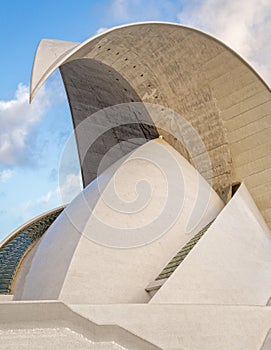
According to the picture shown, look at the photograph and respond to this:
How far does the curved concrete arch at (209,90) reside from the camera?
9.49 metres

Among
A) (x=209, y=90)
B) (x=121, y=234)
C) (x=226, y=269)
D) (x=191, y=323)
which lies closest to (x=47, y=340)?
(x=191, y=323)

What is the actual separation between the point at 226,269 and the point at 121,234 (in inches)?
70.4

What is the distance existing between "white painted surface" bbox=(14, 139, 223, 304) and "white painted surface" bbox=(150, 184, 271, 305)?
633mm

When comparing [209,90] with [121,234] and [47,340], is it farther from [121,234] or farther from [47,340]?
[47,340]

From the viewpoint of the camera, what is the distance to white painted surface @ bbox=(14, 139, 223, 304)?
24.9ft

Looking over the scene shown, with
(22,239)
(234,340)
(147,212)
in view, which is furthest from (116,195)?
(22,239)

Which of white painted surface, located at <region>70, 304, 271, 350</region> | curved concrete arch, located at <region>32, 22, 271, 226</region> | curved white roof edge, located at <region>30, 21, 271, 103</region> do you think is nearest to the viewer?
white painted surface, located at <region>70, 304, 271, 350</region>

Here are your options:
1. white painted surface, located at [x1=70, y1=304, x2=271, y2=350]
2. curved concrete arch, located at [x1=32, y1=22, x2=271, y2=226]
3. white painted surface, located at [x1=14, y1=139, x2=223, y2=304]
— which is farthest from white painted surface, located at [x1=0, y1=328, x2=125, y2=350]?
curved concrete arch, located at [x1=32, y1=22, x2=271, y2=226]

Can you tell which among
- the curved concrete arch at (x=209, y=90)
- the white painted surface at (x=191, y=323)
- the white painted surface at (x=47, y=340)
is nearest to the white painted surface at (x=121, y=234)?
the curved concrete arch at (x=209, y=90)

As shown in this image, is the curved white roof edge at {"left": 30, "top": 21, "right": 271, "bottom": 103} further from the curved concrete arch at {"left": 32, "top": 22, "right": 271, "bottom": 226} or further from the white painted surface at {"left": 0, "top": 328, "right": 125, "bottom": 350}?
the white painted surface at {"left": 0, "top": 328, "right": 125, "bottom": 350}

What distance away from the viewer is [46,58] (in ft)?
25.4

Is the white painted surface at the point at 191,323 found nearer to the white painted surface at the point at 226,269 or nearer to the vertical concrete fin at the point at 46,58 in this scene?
the white painted surface at the point at 226,269

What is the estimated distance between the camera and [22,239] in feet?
58.9

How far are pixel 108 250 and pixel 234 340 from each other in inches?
95.6
